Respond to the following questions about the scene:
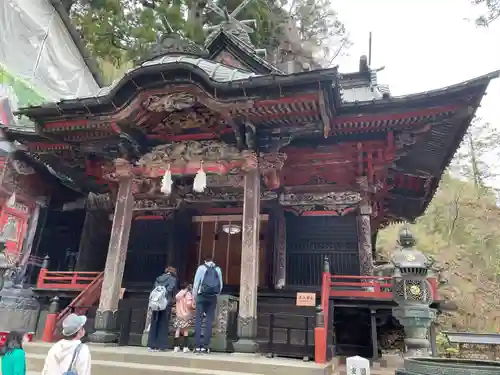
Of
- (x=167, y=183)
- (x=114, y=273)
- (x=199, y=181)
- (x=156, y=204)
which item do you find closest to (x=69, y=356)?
(x=114, y=273)

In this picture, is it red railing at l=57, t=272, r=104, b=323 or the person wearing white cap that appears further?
red railing at l=57, t=272, r=104, b=323

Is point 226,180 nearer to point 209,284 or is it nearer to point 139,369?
point 209,284

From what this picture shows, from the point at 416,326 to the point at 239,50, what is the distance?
350 inches

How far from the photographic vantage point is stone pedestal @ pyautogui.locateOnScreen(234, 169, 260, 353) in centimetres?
680

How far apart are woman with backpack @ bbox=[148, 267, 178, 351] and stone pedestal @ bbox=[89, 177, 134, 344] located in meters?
1.13

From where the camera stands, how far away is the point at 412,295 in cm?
545

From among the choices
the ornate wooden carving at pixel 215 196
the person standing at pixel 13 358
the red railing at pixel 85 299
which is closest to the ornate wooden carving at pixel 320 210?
the ornate wooden carving at pixel 215 196

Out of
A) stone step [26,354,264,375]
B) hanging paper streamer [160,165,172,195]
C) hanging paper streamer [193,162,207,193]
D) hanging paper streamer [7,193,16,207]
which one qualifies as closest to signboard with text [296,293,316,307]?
stone step [26,354,264,375]

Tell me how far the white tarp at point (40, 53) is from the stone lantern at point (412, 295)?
13656 mm

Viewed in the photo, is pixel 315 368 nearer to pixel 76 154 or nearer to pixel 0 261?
pixel 0 261

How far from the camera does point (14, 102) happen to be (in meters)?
13.5

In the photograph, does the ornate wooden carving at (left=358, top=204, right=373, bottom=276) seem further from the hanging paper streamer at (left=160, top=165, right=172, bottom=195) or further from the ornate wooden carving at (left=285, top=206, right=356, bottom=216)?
the hanging paper streamer at (left=160, top=165, right=172, bottom=195)

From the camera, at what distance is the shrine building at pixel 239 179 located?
7.42 m

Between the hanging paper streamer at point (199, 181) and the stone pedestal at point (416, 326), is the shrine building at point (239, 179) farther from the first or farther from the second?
the stone pedestal at point (416, 326)
